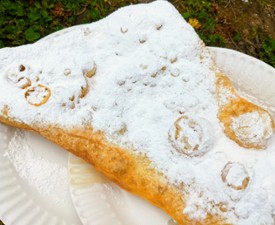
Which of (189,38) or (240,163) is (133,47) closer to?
(189,38)

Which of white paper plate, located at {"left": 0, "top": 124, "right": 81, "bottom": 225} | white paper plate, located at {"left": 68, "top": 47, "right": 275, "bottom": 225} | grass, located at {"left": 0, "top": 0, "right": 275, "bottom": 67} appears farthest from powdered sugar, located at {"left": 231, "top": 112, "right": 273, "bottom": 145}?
grass, located at {"left": 0, "top": 0, "right": 275, "bottom": 67}

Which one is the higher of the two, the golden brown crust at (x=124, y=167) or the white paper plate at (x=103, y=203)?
the golden brown crust at (x=124, y=167)

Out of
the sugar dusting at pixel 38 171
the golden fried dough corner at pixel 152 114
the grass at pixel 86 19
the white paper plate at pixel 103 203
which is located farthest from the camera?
the grass at pixel 86 19

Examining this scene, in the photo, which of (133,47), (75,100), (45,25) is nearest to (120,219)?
(75,100)

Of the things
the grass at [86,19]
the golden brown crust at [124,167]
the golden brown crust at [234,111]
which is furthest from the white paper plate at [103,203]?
the grass at [86,19]

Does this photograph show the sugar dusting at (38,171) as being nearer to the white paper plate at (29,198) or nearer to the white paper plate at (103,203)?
the white paper plate at (29,198)

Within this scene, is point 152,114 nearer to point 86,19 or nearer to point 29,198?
point 29,198

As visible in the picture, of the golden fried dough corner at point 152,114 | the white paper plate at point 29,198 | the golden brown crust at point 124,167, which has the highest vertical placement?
the golden fried dough corner at point 152,114

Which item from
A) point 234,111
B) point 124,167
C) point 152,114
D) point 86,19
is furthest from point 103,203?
point 86,19
